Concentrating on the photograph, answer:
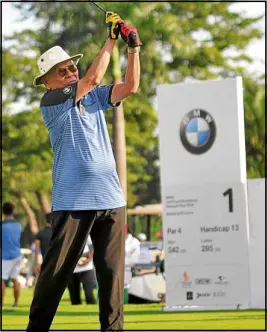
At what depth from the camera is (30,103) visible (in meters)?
43.6

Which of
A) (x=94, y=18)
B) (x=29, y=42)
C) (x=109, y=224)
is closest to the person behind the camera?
(x=109, y=224)

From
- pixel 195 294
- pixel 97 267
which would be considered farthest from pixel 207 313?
pixel 97 267

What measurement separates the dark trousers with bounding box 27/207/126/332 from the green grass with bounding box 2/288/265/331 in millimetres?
4931

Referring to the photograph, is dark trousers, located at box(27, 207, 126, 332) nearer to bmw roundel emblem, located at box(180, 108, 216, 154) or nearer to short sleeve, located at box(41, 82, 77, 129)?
short sleeve, located at box(41, 82, 77, 129)

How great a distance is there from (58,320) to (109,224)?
26.0 ft

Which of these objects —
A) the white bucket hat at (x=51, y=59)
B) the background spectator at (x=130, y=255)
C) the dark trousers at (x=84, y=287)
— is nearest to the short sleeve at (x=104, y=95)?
the white bucket hat at (x=51, y=59)

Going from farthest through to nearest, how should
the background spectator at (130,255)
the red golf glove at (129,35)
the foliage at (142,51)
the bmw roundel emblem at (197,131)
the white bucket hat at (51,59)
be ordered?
the foliage at (142,51) → the background spectator at (130,255) → the bmw roundel emblem at (197,131) → the white bucket hat at (51,59) → the red golf glove at (129,35)

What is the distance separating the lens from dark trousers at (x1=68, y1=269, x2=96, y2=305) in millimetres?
22125

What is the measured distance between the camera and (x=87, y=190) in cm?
834

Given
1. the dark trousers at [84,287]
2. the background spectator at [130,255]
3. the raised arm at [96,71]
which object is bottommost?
the dark trousers at [84,287]

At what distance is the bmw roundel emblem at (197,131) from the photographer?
17562 mm

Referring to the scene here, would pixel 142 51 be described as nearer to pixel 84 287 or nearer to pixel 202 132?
pixel 84 287

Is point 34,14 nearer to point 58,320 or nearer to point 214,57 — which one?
point 214,57

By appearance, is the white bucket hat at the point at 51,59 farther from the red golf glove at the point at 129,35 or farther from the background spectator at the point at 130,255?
the background spectator at the point at 130,255
